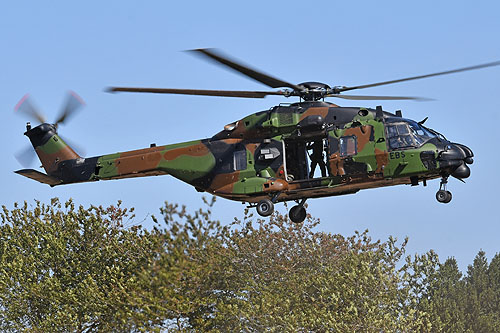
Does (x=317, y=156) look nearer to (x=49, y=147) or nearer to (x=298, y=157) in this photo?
(x=298, y=157)

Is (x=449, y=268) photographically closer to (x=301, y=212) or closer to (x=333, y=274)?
(x=333, y=274)

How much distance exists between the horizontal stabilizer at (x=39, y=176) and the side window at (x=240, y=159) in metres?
7.50

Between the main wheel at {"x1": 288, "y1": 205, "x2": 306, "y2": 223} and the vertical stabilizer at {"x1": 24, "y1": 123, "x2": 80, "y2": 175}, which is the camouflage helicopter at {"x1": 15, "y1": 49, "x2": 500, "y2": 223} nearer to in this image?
the main wheel at {"x1": 288, "y1": 205, "x2": 306, "y2": 223}

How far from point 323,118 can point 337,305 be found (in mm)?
21403

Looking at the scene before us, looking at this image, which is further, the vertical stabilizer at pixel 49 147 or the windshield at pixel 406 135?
the vertical stabilizer at pixel 49 147

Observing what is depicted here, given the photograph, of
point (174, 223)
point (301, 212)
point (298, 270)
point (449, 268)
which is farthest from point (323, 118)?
point (449, 268)

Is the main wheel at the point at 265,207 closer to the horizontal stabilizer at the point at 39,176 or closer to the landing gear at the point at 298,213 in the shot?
the landing gear at the point at 298,213

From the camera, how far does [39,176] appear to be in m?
31.0

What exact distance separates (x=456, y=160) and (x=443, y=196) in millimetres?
1143

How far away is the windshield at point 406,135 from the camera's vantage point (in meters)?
26.3

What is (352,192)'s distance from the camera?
27.5 meters

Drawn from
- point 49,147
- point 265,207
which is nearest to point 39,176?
point 49,147

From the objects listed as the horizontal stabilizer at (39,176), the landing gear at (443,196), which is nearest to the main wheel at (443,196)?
the landing gear at (443,196)

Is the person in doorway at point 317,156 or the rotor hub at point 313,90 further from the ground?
the rotor hub at point 313,90
